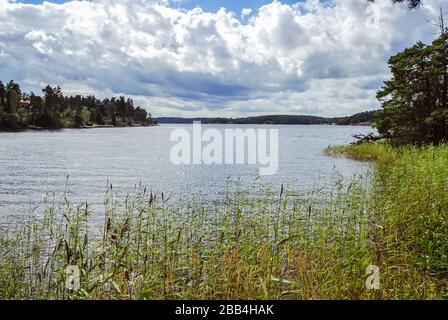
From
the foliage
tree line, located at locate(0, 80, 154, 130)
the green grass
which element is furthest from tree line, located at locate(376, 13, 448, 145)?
tree line, located at locate(0, 80, 154, 130)

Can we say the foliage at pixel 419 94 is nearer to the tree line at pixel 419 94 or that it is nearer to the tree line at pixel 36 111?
the tree line at pixel 419 94

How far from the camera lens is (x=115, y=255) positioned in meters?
8.73

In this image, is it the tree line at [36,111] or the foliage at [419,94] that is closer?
the foliage at [419,94]

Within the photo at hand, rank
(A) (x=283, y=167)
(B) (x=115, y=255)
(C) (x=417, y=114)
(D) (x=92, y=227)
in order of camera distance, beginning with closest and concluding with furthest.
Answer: (B) (x=115, y=255)
(D) (x=92, y=227)
(A) (x=283, y=167)
(C) (x=417, y=114)

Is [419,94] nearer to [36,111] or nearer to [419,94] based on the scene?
[419,94]

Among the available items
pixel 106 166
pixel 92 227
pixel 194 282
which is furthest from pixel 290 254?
pixel 106 166

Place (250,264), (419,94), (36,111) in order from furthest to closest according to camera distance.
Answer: (36,111) < (419,94) < (250,264)

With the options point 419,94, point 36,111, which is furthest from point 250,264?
point 36,111

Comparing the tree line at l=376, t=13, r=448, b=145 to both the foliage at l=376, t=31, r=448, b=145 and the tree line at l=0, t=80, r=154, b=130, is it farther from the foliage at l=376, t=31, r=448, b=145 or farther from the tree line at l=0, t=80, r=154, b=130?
the tree line at l=0, t=80, r=154, b=130

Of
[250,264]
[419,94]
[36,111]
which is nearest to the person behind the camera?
[250,264]

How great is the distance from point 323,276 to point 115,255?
13.7 ft

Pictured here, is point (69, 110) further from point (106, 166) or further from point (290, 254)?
point (290, 254)

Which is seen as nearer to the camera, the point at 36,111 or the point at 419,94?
the point at 419,94

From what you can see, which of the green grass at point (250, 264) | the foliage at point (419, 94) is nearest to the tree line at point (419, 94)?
the foliage at point (419, 94)
